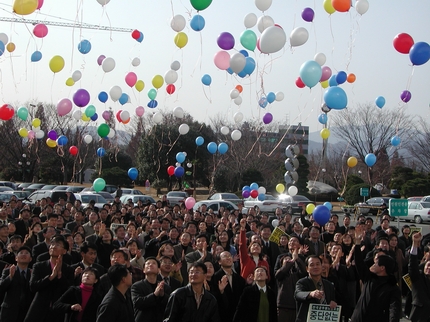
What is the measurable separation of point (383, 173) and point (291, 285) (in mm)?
39711

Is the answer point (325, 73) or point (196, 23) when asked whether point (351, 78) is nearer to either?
point (325, 73)

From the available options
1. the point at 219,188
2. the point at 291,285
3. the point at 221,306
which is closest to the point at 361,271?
the point at 291,285

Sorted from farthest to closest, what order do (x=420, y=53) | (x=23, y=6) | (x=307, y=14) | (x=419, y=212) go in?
(x=419, y=212), (x=307, y=14), (x=420, y=53), (x=23, y=6)

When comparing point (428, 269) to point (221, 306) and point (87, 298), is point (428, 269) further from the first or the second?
point (87, 298)

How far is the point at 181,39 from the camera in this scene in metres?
13.9

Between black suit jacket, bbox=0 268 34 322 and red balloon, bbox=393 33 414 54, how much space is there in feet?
30.3

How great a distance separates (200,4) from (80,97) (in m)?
5.31

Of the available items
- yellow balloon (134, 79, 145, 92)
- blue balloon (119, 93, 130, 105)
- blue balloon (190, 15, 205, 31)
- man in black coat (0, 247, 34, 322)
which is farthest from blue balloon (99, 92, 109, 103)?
man in black coat (0, 247, 34, 322)

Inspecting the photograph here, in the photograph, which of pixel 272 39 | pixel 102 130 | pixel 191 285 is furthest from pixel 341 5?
pixel 102 130

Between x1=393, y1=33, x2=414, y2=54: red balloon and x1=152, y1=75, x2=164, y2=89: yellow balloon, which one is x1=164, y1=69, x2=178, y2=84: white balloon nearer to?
x1=152, y1=75, x2=164, y2=89: yellow balloon

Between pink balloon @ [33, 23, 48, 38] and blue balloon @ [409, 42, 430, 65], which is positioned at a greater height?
pink balloon @ [33, 23, 48, 38]

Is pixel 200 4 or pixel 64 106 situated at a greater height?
pixel 200 4

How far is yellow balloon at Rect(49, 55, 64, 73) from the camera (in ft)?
46.8

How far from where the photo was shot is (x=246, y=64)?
12.9 meters
